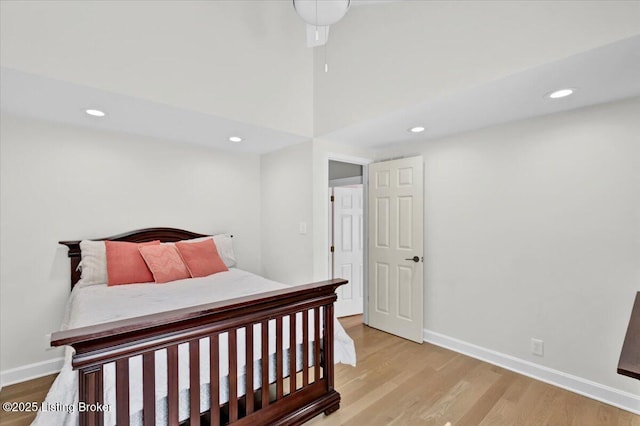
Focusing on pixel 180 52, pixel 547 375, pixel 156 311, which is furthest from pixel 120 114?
pixel 547 375

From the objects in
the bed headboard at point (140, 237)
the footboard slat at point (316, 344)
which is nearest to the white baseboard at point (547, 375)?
the footboard slat at point (316, 344)

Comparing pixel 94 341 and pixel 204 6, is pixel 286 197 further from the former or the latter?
pixel 94 341

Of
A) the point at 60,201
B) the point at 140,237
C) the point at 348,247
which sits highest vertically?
the point at 60,201

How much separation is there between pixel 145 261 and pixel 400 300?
2610 mm

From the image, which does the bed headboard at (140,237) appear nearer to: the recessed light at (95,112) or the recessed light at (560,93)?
the recessed light at (95,112)

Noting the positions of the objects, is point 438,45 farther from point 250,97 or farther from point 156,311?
point 156,311

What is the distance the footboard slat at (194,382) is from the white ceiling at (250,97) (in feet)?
5.73

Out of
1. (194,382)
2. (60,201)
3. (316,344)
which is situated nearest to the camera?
(194,382)

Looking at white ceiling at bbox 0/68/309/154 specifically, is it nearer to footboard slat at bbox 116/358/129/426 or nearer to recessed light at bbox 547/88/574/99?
footboard slat at bbox 116/358/129/426

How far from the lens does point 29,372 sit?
7.96ft

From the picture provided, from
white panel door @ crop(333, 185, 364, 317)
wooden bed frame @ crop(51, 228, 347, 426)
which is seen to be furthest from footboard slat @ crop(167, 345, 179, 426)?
white panel door @ crop(333, 185, 364, 317)

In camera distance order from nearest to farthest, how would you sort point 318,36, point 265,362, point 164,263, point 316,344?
point 265,362 < point 316,344 < point 318,36 < point 164,263

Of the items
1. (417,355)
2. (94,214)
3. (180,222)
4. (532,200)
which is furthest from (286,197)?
(532,200)

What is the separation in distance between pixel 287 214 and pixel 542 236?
2.45 m
